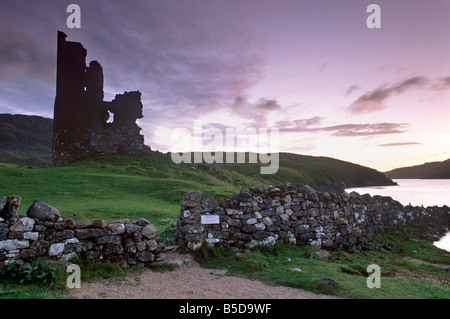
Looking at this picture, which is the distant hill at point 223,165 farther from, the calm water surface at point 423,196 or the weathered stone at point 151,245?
the weathered stone at point 151,245

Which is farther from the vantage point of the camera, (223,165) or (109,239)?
(223,165)

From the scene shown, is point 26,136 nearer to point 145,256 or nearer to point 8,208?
point 8,208

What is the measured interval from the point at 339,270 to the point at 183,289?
15.4 ft

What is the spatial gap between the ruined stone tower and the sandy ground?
108 ft

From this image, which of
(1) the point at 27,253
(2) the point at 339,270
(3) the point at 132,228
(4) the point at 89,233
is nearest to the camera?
(1) the point at 27,253

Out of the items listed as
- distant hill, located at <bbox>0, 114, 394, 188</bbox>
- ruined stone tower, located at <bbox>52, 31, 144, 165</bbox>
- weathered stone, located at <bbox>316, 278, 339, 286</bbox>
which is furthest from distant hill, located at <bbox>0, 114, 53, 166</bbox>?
weathered stone, located at <bbox>316, 278, 339, 286</bbox>

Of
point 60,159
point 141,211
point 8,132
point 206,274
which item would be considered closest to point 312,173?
point 60,159

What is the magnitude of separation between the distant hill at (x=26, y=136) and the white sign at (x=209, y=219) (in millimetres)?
109111

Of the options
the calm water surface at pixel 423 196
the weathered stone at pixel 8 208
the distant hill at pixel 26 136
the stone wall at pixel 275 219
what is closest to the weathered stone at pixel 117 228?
the weathered stone at pixel 8 208

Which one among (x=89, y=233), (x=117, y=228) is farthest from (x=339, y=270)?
(x=89, y=233)

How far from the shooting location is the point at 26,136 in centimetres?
12794

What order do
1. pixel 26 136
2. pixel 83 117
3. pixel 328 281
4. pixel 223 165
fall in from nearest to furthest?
pixel 328 281
pixel 83 117
pixel 223 165
pixel 26 136

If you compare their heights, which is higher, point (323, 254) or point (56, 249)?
point (56, 249)
